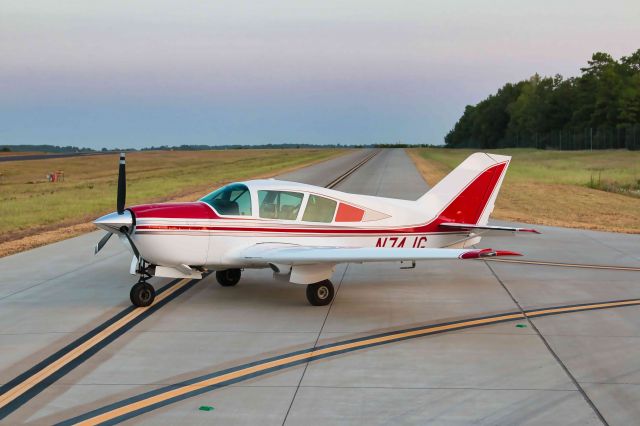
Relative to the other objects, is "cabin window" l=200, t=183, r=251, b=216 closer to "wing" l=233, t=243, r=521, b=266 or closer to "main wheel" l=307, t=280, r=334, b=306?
"wing" l=233, t=243, r=521, b=266

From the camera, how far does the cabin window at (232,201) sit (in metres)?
13.1

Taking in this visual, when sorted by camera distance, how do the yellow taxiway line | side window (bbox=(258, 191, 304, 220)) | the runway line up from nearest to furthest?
the yellow taxiway line < the runway < side window (bbox=(258, 191, 304, 220))

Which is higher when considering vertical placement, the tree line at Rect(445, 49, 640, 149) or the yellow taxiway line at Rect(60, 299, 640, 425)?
the tree line at Rect(445, 49, 640, 149)

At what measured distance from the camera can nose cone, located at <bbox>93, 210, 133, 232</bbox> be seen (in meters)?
12.1

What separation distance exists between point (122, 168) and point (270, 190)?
2.49 meters

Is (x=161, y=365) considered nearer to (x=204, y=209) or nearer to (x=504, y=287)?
(x=204, y=209)

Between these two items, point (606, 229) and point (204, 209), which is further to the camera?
Result: point (606, 229)

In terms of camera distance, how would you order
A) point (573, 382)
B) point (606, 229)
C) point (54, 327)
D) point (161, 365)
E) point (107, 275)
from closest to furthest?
1. point (573, 382)
2. point (161, 365)
3. point (54, 327)
4. point (107, 275)
5. point (606, 229)

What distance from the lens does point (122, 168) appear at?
42.4ft

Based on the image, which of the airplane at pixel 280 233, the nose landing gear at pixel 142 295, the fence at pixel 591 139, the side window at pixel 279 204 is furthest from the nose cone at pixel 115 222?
the fence at pixel 591 139

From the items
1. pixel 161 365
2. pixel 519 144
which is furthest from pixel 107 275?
pixel 519 144

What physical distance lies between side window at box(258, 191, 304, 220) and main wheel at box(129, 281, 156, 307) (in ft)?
7.37

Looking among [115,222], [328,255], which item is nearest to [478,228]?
[328,255]

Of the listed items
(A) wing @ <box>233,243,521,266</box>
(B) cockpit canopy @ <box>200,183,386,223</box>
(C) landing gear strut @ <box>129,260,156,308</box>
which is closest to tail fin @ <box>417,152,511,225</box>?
(B) cockpit canopy @ <box>200,183,386,223</box>
